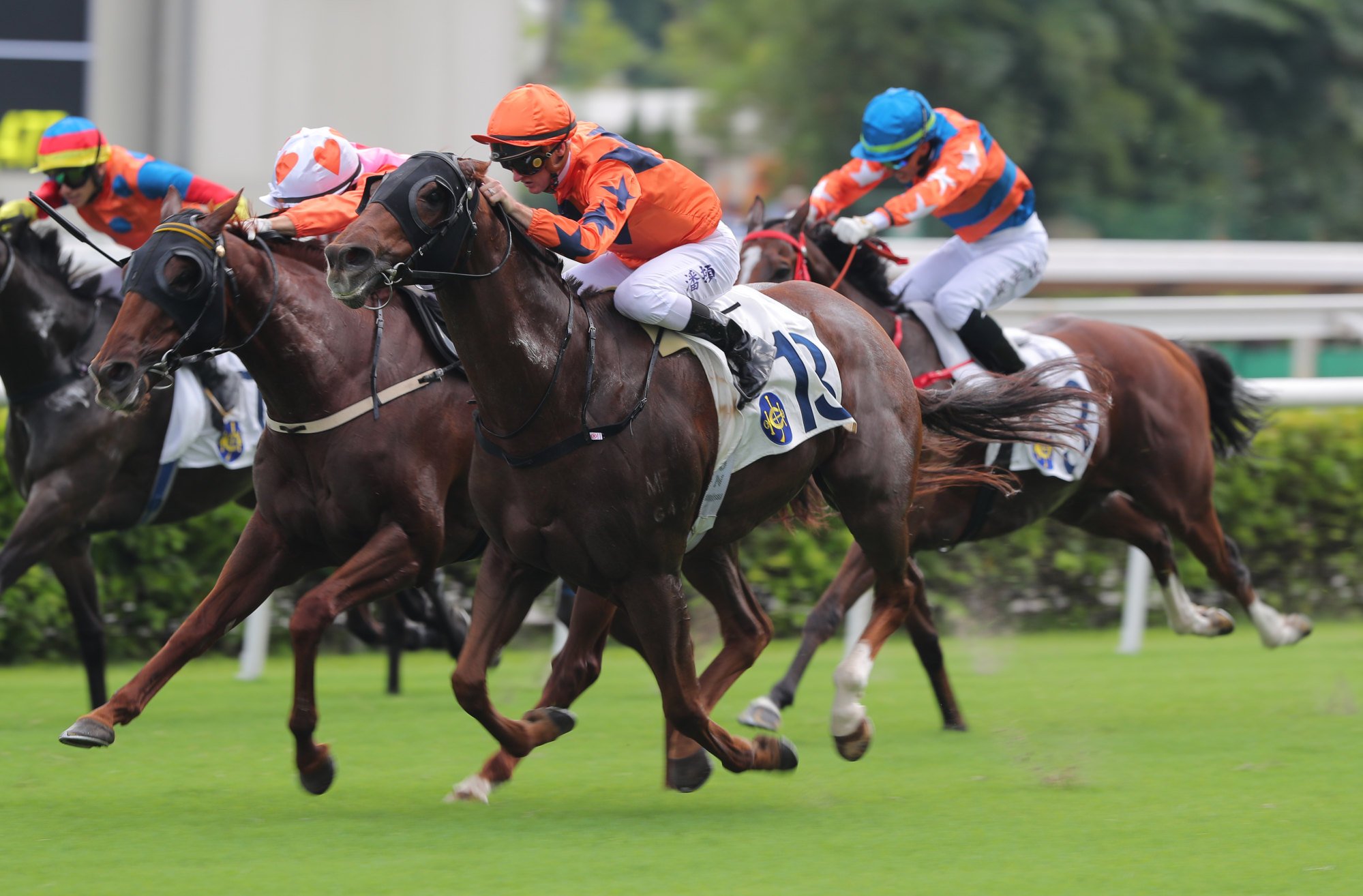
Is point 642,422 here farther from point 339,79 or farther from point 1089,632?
point 339,79

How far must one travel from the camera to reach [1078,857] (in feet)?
14.1

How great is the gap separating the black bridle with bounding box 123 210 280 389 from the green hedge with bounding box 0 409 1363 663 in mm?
3409

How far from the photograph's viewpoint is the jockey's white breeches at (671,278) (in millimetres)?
4668

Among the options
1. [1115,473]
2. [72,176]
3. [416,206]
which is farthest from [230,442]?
[1115,473]

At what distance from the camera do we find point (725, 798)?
16.8 feet

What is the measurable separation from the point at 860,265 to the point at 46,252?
9.24 ft

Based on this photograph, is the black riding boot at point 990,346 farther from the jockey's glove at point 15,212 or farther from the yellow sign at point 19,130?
the yellow sign at point 19,130

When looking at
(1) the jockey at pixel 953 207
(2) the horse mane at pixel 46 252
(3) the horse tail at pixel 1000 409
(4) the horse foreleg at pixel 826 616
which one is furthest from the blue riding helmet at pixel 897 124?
(2) the horse mane at pixel 46 252

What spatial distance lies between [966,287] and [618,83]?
42.1m

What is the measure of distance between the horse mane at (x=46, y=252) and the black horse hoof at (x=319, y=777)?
7.74 feet

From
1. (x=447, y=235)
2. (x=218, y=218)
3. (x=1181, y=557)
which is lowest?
(x=1181, y=557)

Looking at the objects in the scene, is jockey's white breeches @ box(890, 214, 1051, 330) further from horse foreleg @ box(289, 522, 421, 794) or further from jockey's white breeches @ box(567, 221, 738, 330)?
horse foreleg @ box(289, 522, 421, 794)

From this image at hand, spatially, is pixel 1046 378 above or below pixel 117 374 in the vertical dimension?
below

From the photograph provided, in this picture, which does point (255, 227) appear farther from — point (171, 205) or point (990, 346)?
Result: point (990, 346)
